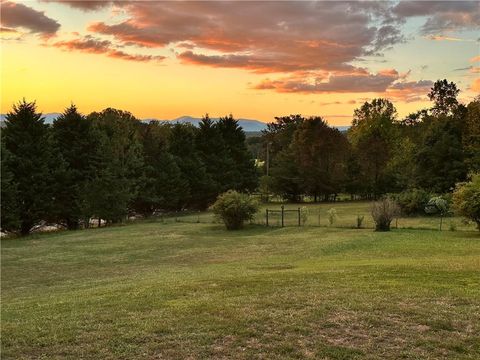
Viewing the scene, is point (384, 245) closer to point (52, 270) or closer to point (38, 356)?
point (52, 270)

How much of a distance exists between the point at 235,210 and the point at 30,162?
728 inches

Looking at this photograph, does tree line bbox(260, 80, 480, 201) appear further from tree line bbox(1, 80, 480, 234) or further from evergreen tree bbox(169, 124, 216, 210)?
evergreen tree bbox(169, 124, 216, 210)

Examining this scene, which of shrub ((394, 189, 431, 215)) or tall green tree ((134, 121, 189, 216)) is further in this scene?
tall green tree ((134, 121, 189, 216))

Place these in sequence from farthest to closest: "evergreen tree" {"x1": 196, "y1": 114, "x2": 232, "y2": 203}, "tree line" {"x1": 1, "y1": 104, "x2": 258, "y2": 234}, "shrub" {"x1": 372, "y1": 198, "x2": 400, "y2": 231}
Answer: "evergreen tree" {"x1": 196, "y1": 114, "x2": 232, "y2": 203} → "tree line" {"x1": 1, "y1": 104, "x2": 258, "y2": 234} → "shrub" {"x1": 372, "y1": 198, "x2": 400, "y2": 231}

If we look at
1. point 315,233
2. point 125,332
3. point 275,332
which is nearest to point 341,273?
point 275,332

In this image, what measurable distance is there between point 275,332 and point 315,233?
71.9ft

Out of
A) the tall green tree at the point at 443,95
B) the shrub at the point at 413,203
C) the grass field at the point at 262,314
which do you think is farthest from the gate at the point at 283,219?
the tall green tree at the point at 443,95

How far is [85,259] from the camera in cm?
2300

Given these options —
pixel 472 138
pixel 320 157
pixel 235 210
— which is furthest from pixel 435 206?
pixel 320 157

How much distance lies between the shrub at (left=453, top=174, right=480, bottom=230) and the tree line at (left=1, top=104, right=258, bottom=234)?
98.6ft

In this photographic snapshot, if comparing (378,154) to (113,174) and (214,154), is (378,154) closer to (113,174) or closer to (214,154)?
(214,154)

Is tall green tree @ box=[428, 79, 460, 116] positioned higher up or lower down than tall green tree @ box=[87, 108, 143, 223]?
higher up

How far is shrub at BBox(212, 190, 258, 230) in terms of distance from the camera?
34750 millimetres

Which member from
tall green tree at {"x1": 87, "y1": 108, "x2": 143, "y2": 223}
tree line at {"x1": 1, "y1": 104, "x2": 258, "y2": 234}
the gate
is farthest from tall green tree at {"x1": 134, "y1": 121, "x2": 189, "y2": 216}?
the gate
